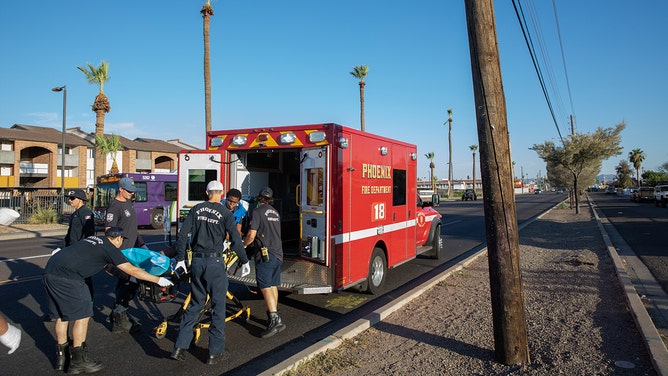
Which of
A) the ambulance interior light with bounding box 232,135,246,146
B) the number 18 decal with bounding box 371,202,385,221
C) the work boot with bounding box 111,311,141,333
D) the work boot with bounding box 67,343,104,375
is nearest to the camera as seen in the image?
the work boot with bounding box 67,343,104,375

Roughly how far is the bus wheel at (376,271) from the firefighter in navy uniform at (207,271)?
3019 mm

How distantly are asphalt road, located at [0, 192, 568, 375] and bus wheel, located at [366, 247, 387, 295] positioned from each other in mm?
157

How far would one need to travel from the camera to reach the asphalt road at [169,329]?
4.46 meters

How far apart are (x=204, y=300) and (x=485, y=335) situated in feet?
10.3

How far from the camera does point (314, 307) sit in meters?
6.64

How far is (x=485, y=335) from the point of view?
16.1ft

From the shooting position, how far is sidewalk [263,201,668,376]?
13.4ft

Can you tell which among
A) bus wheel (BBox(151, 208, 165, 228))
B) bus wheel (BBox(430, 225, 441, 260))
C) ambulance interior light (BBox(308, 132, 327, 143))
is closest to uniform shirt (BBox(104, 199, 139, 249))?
ambulance interior light (BBox(308, 132, 327, 143))

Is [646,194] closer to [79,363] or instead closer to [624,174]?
[79,363]

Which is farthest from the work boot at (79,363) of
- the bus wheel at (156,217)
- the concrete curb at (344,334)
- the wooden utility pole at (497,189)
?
the bus wheel at (156,217)

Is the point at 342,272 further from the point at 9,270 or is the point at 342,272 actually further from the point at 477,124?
the point at 9,270

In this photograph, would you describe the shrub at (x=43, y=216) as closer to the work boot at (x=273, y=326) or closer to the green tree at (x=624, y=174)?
the work boot at (x=273, y=326)

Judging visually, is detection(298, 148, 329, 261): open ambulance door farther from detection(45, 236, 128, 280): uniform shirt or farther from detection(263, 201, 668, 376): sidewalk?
detection(45, 236, 128, 280): uniform shirt

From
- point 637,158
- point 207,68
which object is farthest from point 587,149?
point 637,158
